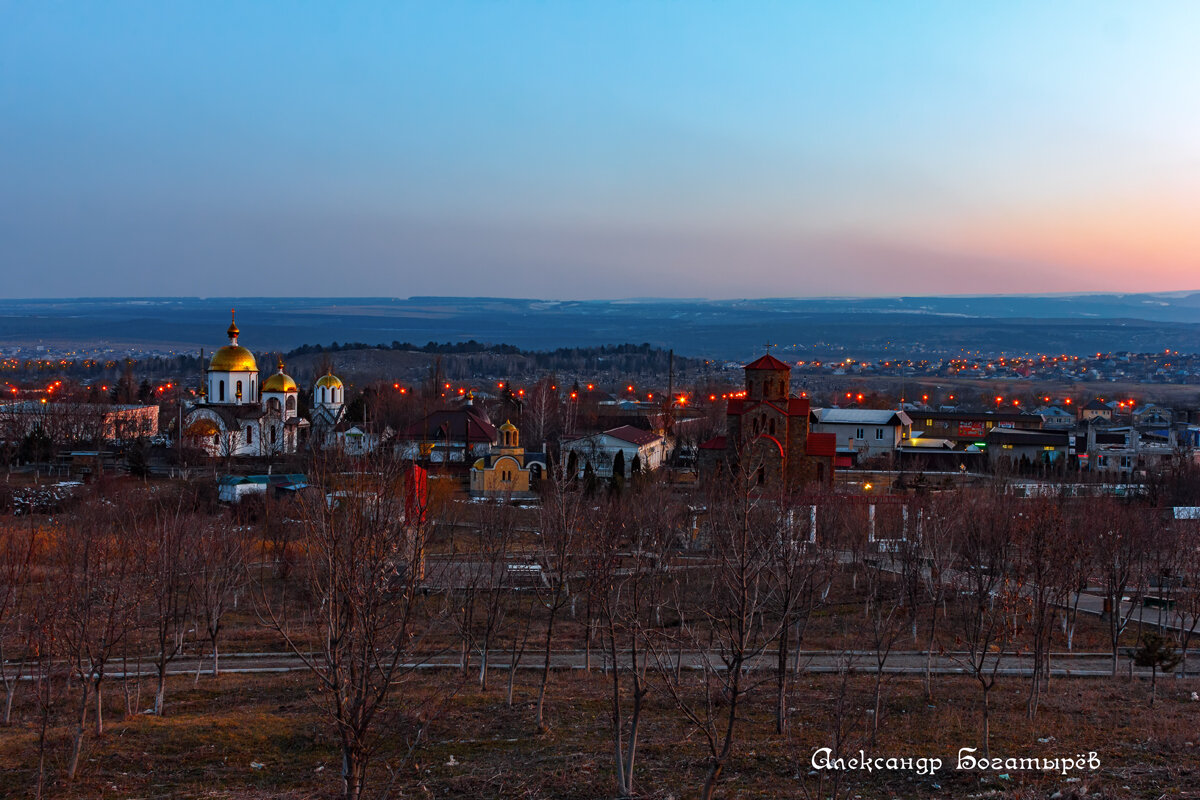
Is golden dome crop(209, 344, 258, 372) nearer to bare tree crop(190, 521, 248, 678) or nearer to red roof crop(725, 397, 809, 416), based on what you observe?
red roof crop(725, 397, 809, 416)

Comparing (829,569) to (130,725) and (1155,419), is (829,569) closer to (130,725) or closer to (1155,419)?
(130,725)

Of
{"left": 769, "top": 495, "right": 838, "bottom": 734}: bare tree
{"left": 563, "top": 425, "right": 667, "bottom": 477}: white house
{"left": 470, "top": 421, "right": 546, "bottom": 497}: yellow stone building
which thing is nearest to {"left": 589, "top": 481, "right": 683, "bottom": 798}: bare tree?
{"left": 769, "top": 495, "right": 838, "bottom": 734}: bare tree

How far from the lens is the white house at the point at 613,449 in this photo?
45.0 metres

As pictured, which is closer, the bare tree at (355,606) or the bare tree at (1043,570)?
the bare tree at (355,606)

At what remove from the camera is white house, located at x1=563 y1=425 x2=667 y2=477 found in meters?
45.0

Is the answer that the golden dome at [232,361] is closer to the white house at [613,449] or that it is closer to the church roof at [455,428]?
the church roof at [455,428]

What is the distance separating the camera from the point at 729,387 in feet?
372

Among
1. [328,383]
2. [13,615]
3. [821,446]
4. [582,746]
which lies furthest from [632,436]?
[582,746]

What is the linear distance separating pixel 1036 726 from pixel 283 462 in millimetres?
39364

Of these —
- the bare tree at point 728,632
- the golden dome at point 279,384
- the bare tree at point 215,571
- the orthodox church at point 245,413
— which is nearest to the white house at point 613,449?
the bare tree at point 728,632

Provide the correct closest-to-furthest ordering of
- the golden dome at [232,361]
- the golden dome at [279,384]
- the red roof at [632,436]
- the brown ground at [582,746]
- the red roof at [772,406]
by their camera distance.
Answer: the brown ground at [582,746] → the red roof at [772,406] → the red roof at [632,436] → the golden dome at [232,361] → the golden dome at [279,384]

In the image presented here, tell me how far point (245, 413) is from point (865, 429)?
3051cm

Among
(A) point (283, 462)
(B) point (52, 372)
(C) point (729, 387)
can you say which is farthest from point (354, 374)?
→ (A) point (283, 462)

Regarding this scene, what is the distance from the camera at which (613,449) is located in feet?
153
